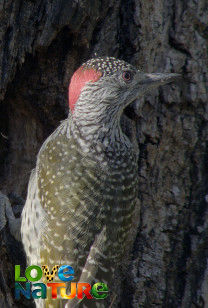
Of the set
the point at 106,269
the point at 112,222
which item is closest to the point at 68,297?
the point at 106,269

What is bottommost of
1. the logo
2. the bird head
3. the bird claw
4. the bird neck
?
the logo

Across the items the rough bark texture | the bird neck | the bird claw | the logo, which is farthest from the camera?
the bird claw

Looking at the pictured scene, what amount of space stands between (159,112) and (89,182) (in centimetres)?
75

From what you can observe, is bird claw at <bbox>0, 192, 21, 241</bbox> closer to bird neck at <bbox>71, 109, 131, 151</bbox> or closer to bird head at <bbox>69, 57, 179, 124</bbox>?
bird neck at <bbox>71, 109, 131, 151</bbox>

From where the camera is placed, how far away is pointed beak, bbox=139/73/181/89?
389 centimetres

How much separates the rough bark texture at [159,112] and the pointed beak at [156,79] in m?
0.25

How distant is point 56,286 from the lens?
3.91 meters

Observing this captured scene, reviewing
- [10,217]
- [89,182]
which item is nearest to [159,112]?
[89,182]

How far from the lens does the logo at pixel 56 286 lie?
3.87 meters

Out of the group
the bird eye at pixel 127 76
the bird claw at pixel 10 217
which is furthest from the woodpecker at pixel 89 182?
the bird claw at pixel 10 217

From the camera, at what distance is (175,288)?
4191 mm

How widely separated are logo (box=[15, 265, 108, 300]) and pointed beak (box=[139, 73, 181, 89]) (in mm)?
1355

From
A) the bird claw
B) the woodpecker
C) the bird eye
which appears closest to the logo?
the woodpecker

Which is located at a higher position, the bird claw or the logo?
the bird claw
